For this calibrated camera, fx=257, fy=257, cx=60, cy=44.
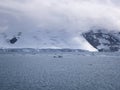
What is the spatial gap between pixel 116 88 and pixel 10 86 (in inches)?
459

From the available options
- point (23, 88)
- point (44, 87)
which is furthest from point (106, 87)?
point (23, 88)

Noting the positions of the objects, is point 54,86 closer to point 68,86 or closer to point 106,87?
point 68,86

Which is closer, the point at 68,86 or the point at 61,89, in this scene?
the point at 61,89

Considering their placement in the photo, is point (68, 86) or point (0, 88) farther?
point (68, 86)

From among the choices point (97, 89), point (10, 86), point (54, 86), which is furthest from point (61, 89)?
point (10, 86)

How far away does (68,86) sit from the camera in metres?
29.3

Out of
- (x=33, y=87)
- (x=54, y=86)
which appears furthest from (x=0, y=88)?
(x=54, y=86)

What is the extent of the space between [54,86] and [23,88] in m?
3.72

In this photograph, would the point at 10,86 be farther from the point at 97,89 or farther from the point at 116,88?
the point at 116,88

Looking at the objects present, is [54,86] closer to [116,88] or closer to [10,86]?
[10,86]

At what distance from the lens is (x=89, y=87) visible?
28422mm

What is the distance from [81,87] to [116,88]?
12.5 ft

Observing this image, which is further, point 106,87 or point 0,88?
point 106,87

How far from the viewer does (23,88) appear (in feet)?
90.0
